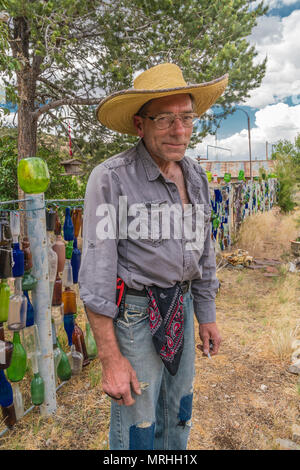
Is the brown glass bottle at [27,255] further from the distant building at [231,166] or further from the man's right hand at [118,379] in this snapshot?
the distant building at [231,166]

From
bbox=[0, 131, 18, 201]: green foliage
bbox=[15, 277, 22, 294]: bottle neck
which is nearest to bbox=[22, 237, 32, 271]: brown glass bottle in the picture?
bbox=[15, 277, 22, 294]: bottle neck

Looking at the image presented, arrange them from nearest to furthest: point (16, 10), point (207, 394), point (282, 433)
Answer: point (282, 433)
point (207, 394)
point (16, 10)

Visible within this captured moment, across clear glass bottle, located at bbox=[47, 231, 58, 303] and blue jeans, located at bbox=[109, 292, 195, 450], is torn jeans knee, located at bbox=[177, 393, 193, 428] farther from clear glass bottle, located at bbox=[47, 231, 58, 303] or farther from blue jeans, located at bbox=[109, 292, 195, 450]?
clear glass bottle, located at bbox=[47, 231, 58, 303]

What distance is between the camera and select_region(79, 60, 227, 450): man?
1.31m

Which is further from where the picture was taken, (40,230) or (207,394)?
(207,394)

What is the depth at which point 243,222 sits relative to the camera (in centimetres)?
895

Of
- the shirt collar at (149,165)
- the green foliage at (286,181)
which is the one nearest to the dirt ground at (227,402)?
the shirt collar at (149,165)

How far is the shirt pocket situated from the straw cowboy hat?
16.9 inches

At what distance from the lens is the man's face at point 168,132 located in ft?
4.69

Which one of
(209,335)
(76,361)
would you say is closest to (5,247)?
(209,335)

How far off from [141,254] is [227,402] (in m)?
1.98
